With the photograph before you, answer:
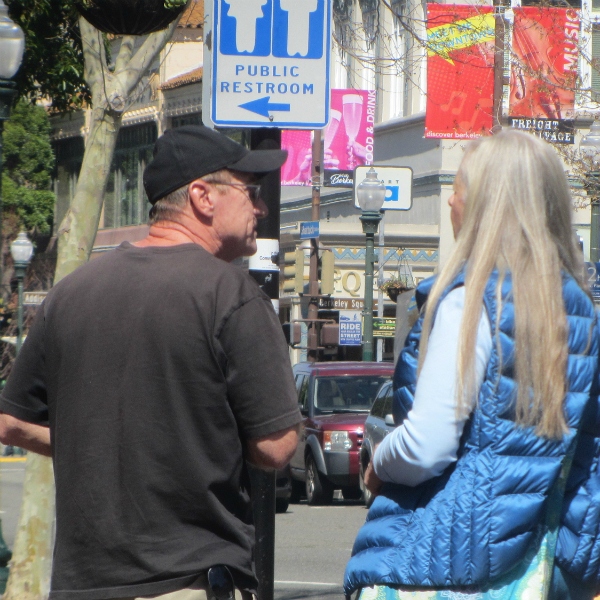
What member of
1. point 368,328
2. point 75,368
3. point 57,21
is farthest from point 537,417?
point 368,328

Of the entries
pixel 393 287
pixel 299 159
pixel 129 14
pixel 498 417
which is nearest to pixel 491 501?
pixel 498 417

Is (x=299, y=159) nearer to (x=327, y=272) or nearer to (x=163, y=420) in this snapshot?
(x=327, y=272)

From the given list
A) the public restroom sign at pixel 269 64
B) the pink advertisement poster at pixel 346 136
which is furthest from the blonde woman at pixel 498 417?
the pink advertisement poster at pixel 346 136

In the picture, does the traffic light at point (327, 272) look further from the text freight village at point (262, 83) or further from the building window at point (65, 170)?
the text freight village at point (262, 83)

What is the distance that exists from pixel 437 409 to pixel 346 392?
45.3ft

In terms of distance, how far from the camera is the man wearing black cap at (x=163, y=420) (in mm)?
2680

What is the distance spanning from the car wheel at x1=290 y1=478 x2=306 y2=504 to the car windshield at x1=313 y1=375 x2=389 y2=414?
1.31m

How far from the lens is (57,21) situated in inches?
495

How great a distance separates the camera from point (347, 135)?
29.3 meters

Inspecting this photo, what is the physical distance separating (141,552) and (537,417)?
36.8 inches

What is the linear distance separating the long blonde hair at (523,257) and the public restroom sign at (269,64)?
2.15 m

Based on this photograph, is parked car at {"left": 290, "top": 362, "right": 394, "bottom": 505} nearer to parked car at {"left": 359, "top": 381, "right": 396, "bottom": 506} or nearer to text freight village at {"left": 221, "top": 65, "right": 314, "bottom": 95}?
parked car at {"left": 359, "top": 381, "right": 396, "bottom": 506}

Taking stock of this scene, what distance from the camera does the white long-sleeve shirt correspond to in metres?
2.71

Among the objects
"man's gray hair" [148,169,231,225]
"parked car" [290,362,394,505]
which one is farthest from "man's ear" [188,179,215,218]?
"parked car" [290,362,394,505]
